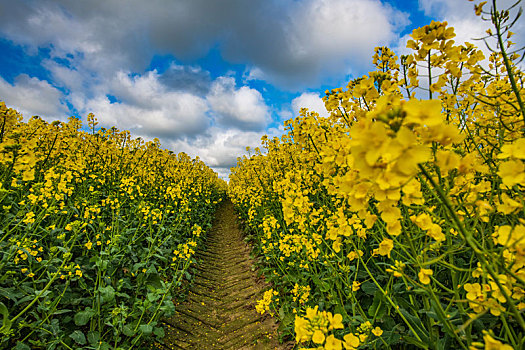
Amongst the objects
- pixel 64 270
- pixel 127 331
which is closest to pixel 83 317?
pixel 127 331

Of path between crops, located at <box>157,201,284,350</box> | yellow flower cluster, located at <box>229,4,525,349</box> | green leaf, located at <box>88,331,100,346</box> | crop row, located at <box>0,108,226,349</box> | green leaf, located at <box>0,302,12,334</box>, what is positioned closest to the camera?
yellow flower cluster, located at <box>229,4,525,349</box>

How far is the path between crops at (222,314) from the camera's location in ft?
9.66

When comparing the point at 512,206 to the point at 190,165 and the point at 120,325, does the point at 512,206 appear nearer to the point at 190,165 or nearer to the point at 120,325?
the point at 120,325

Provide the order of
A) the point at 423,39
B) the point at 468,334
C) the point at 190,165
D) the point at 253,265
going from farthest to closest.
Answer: the point at 190,165
the point at 253,265
the point at 423,39
the point at 468,334

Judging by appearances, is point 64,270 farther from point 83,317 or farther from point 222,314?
point 222,314

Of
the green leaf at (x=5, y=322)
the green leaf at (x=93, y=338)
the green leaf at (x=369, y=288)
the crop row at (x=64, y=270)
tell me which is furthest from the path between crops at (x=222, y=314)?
the green leaf at (x=5, y=322)

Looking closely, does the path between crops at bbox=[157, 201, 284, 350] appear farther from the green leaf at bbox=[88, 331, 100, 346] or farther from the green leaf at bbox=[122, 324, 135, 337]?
the green leaf at bbox=[88, 331, 100, 346]

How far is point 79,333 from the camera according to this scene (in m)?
2.28

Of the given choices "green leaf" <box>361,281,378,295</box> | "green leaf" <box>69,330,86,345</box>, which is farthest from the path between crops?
"green leaf" <box>361,281,378,295</box>

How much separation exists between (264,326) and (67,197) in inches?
137

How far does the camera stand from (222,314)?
11.6 ft

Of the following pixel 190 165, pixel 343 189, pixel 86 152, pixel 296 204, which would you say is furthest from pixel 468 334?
pixel 190 165

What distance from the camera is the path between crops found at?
2.94 m

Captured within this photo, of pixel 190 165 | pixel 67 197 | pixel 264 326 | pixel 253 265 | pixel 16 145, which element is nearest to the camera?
pixel 16 145
